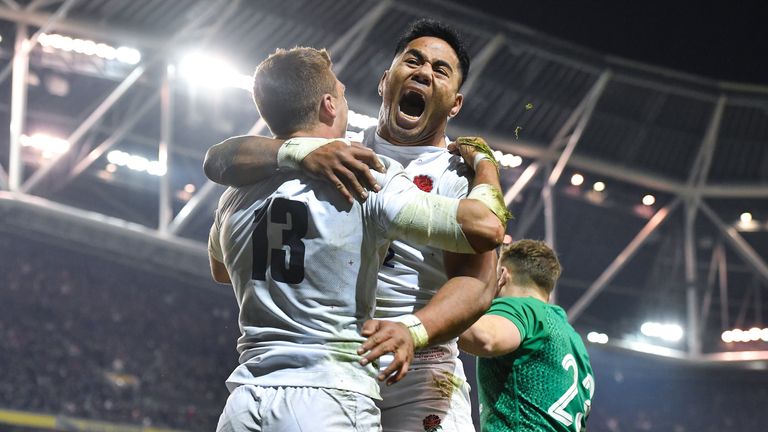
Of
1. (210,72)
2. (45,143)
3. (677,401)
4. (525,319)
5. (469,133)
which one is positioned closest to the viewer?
(525,319)

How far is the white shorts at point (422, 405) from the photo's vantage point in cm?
316

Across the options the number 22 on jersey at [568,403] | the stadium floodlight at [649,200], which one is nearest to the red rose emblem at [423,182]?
the number 22 on jersey at [568,403]

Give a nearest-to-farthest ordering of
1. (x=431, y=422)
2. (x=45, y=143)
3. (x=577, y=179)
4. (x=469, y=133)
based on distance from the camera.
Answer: (x=431, y=422), (x=45, y=143), (x=469, y=133), (x=577, y=179)

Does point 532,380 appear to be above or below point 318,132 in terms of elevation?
below

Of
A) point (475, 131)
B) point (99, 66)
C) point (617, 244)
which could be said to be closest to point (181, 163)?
point (99, 66)

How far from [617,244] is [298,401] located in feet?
71.7

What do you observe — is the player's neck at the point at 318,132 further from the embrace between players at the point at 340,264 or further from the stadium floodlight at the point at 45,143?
the stadium floodlight at the point at 45,143

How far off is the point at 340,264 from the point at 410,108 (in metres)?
1.21

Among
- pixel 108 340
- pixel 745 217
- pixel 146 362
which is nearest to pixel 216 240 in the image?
pixel 146 362

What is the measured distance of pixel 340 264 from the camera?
268 centimetres

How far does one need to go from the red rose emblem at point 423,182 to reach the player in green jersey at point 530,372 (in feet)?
1.95

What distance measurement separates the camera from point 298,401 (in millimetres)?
2547

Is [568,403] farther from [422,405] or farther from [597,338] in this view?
[597,338]

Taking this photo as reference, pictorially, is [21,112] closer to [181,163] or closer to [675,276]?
[181,163]
